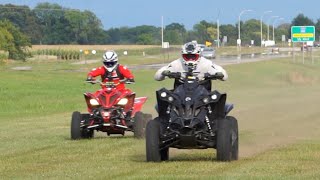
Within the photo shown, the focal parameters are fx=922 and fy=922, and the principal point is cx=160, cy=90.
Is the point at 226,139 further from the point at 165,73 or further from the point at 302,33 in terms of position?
the point at 302,33

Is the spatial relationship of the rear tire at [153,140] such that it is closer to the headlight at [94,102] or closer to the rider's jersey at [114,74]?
the headlight at [94,102]

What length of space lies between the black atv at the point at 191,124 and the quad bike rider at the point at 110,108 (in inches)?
200

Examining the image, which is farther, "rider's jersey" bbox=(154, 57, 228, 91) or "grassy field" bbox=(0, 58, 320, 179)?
"rider's jersey" bbox=(154, 57, 228, 91)

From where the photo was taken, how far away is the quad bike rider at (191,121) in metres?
15.2

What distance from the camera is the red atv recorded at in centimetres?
2062

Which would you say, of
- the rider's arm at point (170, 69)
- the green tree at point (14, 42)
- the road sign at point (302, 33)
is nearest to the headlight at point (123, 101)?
the rider's arm at point (170, 69)

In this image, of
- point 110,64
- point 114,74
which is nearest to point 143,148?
point 114,74

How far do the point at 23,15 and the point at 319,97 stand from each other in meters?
111

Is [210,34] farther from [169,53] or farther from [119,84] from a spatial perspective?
[119,84]

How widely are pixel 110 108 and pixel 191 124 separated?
5767mm

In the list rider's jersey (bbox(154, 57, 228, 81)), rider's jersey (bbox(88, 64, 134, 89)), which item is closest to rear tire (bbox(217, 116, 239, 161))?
rider's jersey (bbox(154, 57, 228, 81))

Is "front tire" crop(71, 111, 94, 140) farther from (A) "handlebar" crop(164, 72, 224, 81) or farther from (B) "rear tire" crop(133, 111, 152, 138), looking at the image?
(A) "handlebar" crop(164, 72, 224, 81)

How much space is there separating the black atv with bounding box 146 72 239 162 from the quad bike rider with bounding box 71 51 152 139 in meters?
5.08

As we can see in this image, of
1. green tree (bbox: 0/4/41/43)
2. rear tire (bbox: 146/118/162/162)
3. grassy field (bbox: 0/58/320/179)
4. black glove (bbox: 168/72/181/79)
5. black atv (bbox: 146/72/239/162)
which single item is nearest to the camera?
grassy field (bbox: 0/58/320/179)
